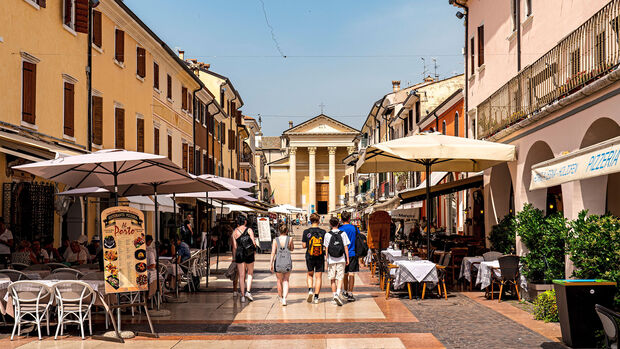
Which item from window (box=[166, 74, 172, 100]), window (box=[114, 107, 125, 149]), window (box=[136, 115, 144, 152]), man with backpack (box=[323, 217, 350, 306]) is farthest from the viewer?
window (box=[166, 74, 172, 100])

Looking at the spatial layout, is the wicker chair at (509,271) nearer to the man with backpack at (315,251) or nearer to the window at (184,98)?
the man with backpack at (315,251)

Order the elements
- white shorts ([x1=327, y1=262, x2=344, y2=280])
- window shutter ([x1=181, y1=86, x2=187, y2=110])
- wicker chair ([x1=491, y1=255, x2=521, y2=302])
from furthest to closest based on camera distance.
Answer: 1. window shutter ([x1=181, y1=86, x2=187, y2=110])
2. white shorts ([x1=327, y1=262, x2=344, y2=280])
3. wicker chair ([x1=491, y1=255, x2=521, y2=302])

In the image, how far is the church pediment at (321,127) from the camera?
100 metres

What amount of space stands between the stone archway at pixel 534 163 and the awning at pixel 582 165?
3.74 metres

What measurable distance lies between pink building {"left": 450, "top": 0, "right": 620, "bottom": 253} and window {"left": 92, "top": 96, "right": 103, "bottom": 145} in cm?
1147

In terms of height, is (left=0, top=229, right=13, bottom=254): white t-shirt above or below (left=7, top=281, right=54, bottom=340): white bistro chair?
above

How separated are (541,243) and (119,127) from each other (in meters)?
15.6

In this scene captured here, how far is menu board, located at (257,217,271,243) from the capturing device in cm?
2652

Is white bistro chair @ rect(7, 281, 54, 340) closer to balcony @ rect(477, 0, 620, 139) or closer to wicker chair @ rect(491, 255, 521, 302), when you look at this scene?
wicker chair @ rect(491, 255, 521, 302)

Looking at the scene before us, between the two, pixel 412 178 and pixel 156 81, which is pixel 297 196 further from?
pixel 156 81

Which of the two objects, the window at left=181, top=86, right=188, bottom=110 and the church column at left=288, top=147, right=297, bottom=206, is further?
the church column at left=288, top=147, right=297, bottom=206

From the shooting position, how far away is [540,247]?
11180mm

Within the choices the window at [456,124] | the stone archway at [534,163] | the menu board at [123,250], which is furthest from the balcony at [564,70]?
the window at [456,124]

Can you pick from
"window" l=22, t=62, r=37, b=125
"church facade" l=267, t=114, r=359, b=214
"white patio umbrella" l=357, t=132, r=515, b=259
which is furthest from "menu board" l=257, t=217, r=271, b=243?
"church facade" l=267, t=114, r=359, b=214
